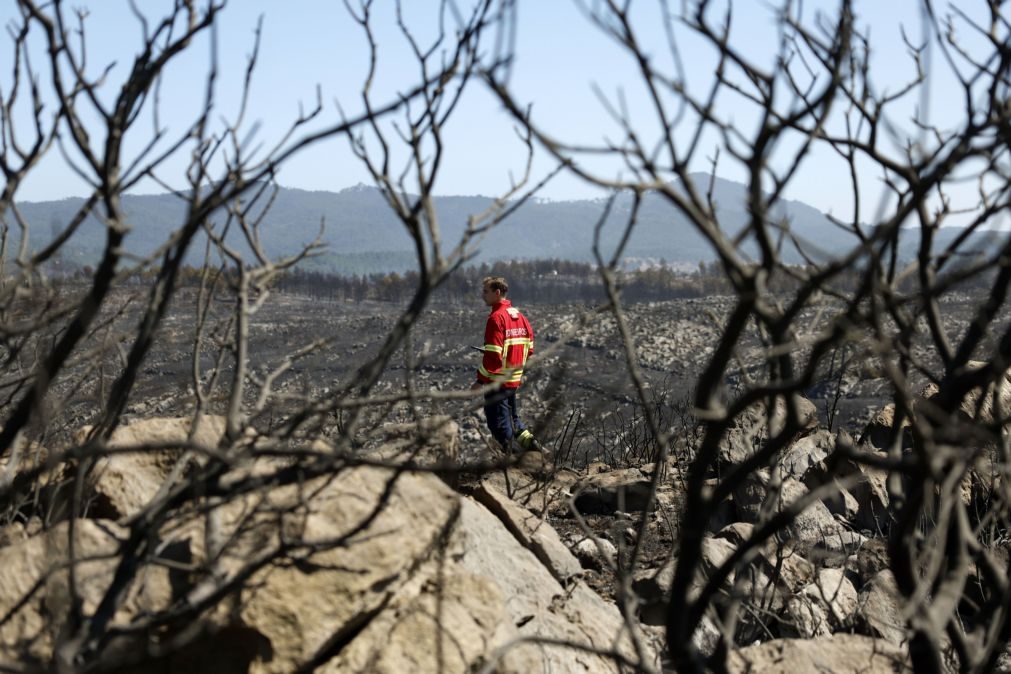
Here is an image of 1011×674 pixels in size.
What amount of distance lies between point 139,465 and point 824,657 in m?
2.19

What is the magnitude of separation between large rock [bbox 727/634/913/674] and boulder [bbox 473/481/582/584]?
1130mm

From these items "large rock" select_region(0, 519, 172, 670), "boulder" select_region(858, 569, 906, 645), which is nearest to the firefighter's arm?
"boulder" select_region(858, 569, 906, 645)

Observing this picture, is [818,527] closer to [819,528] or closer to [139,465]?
[819,528]

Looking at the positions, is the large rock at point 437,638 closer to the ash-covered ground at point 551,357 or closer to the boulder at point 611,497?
the boulder at point 611,497

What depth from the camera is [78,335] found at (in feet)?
6.74

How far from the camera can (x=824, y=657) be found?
297cm

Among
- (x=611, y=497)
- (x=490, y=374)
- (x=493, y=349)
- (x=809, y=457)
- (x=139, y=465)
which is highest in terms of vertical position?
(x=139, y=465)

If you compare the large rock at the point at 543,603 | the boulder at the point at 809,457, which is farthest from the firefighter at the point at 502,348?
the large rock at the point at 543,603

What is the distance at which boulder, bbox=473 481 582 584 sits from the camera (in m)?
4.09

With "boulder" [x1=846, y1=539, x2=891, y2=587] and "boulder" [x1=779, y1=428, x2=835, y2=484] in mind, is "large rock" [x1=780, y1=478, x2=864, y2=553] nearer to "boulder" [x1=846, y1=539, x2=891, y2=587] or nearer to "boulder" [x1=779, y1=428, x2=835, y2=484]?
"boulder" [x1=846, y1=539, x2=891, y2=587]

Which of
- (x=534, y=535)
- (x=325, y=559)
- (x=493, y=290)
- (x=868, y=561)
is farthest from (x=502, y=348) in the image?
(x=325, y=559)

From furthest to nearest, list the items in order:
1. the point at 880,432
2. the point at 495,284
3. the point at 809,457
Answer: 1. the point at 495,284
2. the point at 880,432
3. the point at 809,457

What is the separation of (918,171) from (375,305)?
47134 millimetres

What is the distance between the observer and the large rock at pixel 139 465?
2.75 m
